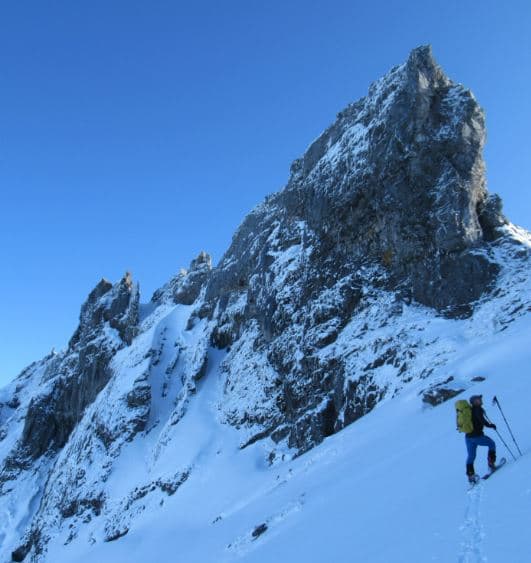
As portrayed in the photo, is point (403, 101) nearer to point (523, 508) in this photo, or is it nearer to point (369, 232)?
point (369, 232)

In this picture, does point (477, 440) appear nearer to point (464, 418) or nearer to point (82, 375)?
point (464, 418)

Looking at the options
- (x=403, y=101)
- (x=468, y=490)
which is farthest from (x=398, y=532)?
(x=403, y=101)

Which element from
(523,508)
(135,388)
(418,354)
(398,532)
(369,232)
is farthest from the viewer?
(135,388)

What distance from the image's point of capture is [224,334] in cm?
4822

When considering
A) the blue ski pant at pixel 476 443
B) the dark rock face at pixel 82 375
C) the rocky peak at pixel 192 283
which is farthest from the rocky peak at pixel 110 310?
the blue ski pant at pixel 476 443

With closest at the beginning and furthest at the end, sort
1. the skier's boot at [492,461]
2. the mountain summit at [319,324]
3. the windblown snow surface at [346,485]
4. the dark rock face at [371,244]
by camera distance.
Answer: the windblown snow surface at [346,485] < the skier's boot at [492,461] < the mountain summit at [319,324] < the dark rock face at [371,244]

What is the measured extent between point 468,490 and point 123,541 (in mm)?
29813

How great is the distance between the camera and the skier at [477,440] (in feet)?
28.3

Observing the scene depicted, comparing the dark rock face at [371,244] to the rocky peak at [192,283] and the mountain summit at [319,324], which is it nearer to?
the mountain summit at [319,324]

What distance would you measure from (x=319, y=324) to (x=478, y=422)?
81.6ft

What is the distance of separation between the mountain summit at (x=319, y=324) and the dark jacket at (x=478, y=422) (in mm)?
8649

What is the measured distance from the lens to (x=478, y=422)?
9.46 m

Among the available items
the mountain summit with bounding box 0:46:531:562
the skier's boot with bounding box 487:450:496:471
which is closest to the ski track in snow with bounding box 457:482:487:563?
the skier's boot with bounding box 487:450:496:471

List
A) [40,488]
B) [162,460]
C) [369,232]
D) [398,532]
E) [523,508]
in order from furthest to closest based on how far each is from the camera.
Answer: [40,488]
[162,460]
[369,232]
[398,532]
[523,508]
